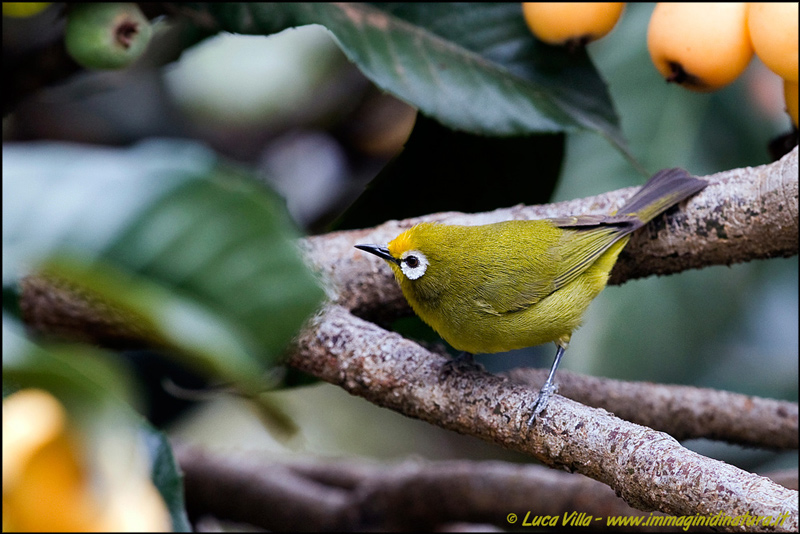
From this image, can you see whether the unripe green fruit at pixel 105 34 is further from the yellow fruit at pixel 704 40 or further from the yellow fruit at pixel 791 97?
the yellow fruit at pixel 791 97

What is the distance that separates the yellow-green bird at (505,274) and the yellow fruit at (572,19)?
238 millimetres

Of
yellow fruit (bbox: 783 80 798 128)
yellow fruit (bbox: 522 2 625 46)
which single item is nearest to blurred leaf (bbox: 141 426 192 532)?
yellow fruit (bbox: 522 2 625 46)

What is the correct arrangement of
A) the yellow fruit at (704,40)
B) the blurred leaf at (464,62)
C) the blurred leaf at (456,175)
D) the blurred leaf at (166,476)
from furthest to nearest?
the blurred leaf at (456,175) → the blurred leaf at (464,62) → the yellow fruit at (704,40) → the blurred leaf at (166,476)

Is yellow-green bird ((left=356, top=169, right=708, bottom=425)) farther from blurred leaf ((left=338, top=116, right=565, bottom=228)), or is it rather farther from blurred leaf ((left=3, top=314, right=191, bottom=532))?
blurred leaf ((left=3, top=314, right=191, bottom=532))

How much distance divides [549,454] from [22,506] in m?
0.55

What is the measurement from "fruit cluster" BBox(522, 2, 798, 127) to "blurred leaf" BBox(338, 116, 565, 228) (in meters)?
0.20

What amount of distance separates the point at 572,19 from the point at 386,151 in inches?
42.4

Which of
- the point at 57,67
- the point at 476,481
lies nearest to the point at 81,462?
the point at 57,67

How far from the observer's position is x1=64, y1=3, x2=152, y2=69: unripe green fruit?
3.21ft

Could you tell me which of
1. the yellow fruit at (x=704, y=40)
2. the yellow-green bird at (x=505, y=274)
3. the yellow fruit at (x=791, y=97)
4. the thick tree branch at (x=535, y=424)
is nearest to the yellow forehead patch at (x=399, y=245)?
the yellow-green bird at (x=505, y=274)

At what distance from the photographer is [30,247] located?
39cm

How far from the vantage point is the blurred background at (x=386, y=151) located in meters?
1.44

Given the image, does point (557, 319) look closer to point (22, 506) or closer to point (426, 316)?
point (426, 316)

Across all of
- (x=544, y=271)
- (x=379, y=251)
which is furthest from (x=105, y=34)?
(x=544, y=271)
